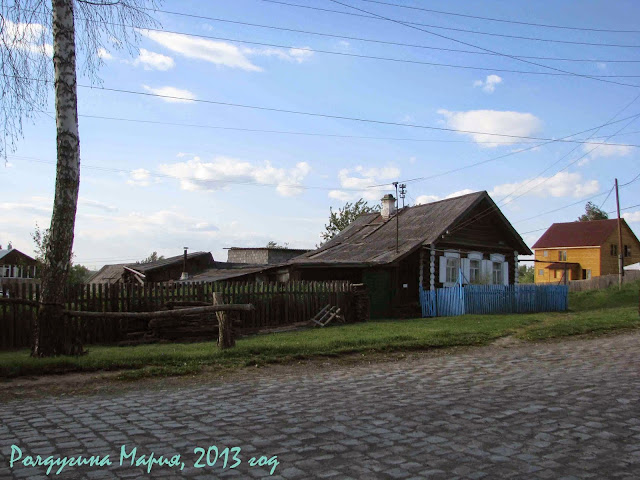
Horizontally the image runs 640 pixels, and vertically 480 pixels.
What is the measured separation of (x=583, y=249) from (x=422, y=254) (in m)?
38.5

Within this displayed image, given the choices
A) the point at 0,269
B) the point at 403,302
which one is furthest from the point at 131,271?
the point at 403,302

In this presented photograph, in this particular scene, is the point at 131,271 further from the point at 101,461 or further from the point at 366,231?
the point at 101,461

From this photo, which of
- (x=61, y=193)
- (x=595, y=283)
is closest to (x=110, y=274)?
(x=61, y=193)

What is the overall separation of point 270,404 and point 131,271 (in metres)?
31.8

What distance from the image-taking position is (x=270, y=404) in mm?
6832

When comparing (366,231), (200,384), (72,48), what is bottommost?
(200,384)

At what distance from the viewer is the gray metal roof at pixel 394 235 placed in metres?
24.5

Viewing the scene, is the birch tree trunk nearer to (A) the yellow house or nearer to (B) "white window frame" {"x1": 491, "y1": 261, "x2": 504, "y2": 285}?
(B) "white window frame" {"x1": 491, "y1": 261, "x2": 504, "y2": 285}

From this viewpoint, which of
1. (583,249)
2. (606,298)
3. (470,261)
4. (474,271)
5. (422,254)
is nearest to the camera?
(422,254)

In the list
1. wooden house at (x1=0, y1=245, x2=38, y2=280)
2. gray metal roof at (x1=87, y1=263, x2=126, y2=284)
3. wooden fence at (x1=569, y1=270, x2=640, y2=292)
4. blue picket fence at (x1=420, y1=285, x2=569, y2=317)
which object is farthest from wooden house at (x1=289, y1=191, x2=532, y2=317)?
wooden house at (x1=0, y1=245, x2=38, y2=280)

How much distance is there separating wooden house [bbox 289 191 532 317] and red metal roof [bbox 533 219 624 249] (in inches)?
1212

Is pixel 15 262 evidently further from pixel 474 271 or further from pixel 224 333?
pixel 224 333

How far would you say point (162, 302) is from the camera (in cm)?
1497

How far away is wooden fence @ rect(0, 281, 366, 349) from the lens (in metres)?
12.6
